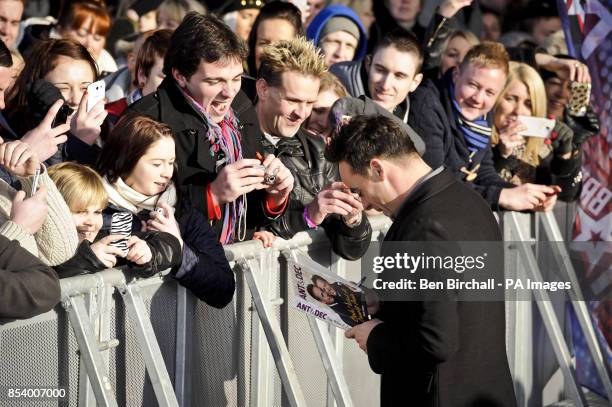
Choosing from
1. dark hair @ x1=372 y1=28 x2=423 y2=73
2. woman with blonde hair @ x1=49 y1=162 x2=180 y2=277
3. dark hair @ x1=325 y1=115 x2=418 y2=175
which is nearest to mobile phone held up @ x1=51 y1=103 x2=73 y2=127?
woman with blonde hair @ x1=49 y1=162 x2=180 y2=277

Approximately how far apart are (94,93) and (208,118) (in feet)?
1.83

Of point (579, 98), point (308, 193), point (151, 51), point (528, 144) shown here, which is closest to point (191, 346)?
point (308, 193)

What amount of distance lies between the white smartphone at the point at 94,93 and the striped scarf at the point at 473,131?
8.78 ft

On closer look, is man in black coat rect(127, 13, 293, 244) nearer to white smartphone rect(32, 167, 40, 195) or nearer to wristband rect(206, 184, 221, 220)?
wristband rect(206, 184, 221, 220)

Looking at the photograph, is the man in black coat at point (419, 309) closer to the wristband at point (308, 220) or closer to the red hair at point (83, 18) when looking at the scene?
the wristband at point (308, 220)

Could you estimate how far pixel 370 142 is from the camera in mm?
4242

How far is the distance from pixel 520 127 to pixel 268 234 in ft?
8.41

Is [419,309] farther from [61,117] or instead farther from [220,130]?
[61,117]

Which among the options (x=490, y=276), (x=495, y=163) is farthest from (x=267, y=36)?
(x=490, y=276)

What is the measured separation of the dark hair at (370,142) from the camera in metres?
4.23

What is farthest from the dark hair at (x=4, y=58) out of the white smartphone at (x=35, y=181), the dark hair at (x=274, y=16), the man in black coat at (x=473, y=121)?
the man in black coat at (x=473, y=121)

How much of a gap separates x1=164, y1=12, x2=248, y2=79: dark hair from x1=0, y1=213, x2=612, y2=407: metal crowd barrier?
33.7 inches

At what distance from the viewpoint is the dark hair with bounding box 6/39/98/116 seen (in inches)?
204

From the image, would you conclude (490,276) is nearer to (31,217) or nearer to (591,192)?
(31,217)
